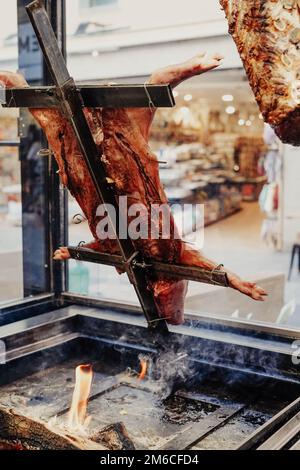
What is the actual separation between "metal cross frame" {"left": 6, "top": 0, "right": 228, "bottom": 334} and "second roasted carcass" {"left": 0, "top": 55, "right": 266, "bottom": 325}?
0.13 ft

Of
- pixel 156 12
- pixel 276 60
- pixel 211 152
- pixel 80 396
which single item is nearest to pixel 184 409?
pixel 80 396

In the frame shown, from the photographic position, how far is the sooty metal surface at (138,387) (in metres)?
2.20

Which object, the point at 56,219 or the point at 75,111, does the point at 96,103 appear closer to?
the point at 75,111

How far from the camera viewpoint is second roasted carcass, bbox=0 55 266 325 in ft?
6.48

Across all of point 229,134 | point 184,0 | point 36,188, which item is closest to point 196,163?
point 229,134

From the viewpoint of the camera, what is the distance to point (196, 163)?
432 inches

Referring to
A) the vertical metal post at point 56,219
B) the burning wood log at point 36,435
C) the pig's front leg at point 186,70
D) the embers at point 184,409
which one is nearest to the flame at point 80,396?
the burning wood log at point 36,435

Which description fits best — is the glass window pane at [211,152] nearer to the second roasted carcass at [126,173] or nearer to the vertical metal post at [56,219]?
the vertical metal post at [56,219]

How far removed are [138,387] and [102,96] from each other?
135cm

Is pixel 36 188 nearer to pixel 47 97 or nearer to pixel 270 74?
pixel 47 97

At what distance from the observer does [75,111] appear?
188cm

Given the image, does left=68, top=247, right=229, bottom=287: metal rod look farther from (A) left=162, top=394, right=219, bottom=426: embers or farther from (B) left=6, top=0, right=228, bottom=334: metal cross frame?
(A) left=162, top=394, right=219, bottom=426: embers

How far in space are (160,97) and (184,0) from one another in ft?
10.4

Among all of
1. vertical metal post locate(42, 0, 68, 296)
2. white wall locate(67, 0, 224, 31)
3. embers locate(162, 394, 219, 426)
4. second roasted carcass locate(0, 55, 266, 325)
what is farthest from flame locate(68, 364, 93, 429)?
white wall locate(67, 0, 224, 31)
